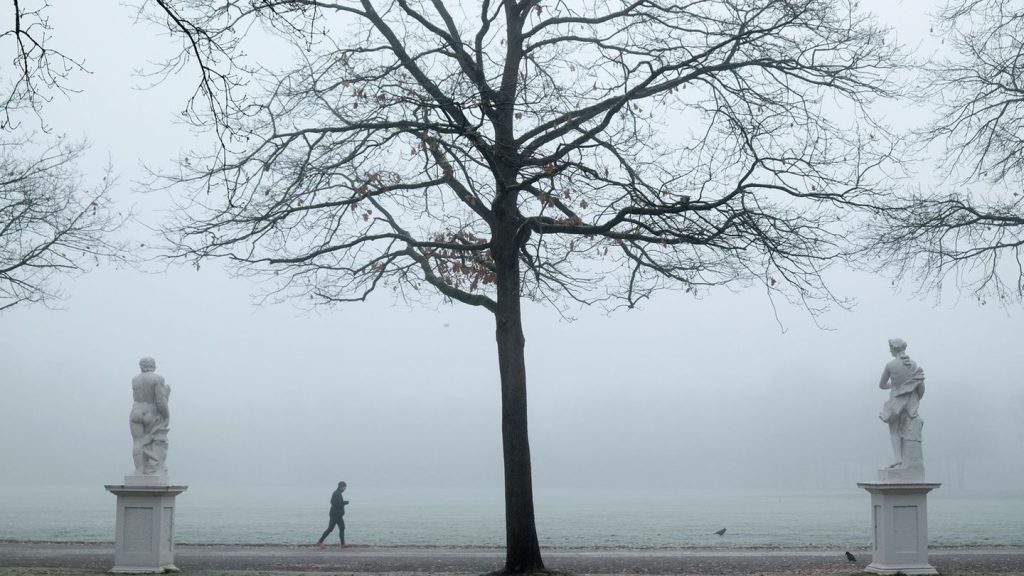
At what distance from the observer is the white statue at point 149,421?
1855cm

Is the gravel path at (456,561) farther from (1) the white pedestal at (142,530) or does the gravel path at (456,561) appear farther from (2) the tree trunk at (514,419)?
(2) the tree trunk at (514,419)

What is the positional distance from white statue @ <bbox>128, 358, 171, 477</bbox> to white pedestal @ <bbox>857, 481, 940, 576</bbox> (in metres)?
11.4

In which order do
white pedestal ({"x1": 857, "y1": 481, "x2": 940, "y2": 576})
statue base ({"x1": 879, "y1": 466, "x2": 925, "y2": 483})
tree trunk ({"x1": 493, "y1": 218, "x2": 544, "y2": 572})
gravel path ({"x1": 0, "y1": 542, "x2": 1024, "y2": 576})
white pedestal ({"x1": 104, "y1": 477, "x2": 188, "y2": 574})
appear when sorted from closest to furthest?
1. tree trunk ({"x1": 493, "y1": 218, "x2": 544, "y2": 572})
2. white pedestal ({"x1": 857, "y1": 481, "x2": 940, "y2": 576})
3. white pedestal ({"x1": 104, "y1": 477, "x2": 188, "y2": 574})
4. statue base ({"x1": 879, "y1": 466, "x2": 925, "y2": 483})
5. gravel path ({"x1": 0, "y1": 542, "x2": 1024, "y2": 576})

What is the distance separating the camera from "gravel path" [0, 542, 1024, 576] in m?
18.3

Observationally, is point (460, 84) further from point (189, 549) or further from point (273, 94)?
point (189, 549)

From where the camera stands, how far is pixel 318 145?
17484 millimetres

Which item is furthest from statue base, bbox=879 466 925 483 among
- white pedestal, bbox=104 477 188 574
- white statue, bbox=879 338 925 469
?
white pedestal, bbox=104 477 188 574

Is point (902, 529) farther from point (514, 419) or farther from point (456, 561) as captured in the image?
point (456, 561)

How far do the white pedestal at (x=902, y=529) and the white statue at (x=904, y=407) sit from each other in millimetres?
556

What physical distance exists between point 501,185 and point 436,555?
824 centimetres

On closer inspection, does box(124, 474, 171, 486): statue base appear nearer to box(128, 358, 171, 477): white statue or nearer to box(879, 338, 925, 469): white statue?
box(128, 358, 171, 477): white statue

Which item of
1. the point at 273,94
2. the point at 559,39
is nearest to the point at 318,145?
the point at 273,94

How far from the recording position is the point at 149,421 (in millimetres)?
18656

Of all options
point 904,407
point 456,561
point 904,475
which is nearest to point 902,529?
point 904,475
